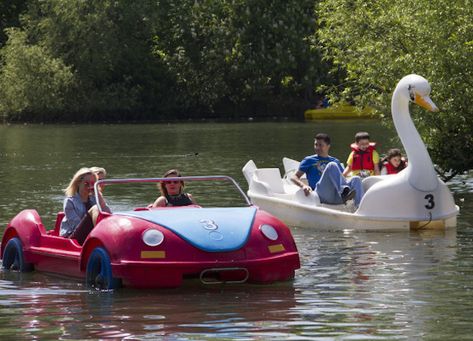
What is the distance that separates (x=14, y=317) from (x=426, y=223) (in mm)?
8029

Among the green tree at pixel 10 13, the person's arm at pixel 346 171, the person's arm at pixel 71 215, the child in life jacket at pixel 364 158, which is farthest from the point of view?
the green tree at pixel 10 13

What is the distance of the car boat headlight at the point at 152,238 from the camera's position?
12.1 m

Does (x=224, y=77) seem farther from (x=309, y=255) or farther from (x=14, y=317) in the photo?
(x=14, y=317)

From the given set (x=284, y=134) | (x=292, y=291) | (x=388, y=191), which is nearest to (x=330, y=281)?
(x=292, y=291)

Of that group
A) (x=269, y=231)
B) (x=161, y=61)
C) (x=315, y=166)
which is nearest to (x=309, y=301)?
(x=269, y=231)

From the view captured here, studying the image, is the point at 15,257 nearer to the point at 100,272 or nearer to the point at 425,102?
the point at 100,272

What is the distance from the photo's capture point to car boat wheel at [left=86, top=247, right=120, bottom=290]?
12.3 metres

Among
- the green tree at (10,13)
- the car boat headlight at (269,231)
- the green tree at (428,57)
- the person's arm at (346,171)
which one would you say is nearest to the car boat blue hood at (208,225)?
the car boat headlight at (269,231)

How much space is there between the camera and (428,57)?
2358 centimetres

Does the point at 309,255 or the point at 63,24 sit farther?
the point at 63,24

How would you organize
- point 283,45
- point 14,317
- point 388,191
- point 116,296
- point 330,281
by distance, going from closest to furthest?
point 14,317 < point 116,296 < point 330,281 < point 388,191 < point 283,45

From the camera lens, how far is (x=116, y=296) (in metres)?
12.2

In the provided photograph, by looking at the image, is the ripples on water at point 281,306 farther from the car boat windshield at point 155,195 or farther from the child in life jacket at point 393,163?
the car boat windshield at point 155,195

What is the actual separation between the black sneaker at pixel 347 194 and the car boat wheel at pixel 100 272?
20.9ft
